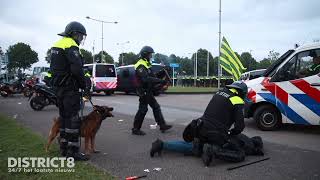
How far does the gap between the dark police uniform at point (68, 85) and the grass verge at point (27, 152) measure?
0.45 metres

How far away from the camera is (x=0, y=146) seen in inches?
286

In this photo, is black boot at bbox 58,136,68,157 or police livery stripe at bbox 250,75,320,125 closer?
black boot at bbox 58,136,68,157

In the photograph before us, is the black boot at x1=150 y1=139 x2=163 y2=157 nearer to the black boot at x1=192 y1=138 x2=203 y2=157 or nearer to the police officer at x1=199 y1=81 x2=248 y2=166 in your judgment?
the black boot at x1=192 y1=138 x2=203 y2=157

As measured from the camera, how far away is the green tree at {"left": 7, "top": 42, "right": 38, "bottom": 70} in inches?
2837

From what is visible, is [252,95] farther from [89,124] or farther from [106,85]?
[106,85]

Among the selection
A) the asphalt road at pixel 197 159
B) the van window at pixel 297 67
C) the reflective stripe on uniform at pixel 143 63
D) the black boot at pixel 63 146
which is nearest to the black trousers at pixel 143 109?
the asphalt road at pixel 197 159

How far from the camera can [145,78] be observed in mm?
8625

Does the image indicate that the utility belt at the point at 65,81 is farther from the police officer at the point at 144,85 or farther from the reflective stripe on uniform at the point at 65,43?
the police officer at the point at 144,85

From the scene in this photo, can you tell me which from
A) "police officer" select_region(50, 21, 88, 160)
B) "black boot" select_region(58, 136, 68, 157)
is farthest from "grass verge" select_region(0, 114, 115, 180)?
"police officer" select_region(50, 21, 88, 160)

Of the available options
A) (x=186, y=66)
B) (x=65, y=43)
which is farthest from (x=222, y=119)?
(x=186, y=66)

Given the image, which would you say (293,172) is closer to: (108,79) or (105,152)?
(105,152)

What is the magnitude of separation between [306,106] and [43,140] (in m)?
5.46

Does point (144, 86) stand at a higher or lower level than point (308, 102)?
higher

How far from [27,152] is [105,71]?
716 inches
